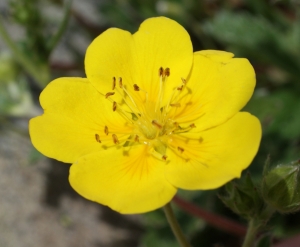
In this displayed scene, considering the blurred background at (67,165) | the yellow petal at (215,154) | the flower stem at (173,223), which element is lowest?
the blurred background at (67,165)

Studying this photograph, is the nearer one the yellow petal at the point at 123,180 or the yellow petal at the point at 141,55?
the yellow petal at the point at 123,180

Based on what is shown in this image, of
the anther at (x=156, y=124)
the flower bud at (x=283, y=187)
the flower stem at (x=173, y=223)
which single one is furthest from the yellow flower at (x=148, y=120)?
the flower bud at (x=283, y=187)

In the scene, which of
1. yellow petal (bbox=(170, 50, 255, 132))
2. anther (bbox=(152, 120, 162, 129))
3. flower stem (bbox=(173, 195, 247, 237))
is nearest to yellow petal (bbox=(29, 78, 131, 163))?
anther (bbox=(152, 120, 162, 129))

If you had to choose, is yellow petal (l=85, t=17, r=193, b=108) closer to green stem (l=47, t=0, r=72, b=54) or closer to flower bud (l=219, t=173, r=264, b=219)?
flower bud (l=219, t=173, r=264, b=219)

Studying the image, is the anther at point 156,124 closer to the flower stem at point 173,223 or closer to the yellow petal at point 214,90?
the yellow petal at point 214,90

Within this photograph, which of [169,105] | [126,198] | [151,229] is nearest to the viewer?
[126,198]

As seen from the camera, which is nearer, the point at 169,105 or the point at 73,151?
the point at 73,151

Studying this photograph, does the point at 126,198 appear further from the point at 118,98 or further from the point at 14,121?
the point at 14,121

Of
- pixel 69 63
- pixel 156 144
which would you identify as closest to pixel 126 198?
pixel 156 144
